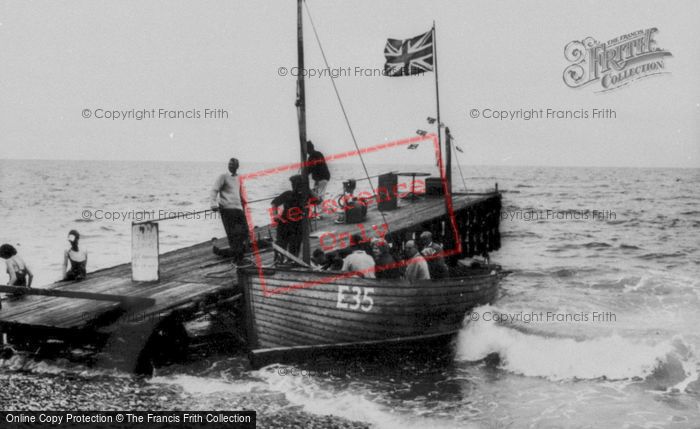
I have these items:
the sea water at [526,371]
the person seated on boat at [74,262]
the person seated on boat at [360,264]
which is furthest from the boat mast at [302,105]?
the person seated on boat at [74,262]

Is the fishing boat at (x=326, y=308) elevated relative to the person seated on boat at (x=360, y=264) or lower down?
lower down

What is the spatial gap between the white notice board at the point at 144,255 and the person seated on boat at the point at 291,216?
223 centimetres

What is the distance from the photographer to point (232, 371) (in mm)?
11227

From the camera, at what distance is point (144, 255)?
12117mm

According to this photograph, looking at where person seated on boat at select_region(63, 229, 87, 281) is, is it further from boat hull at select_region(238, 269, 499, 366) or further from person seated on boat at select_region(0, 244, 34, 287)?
boat hull at select_region(238, 269, 499, 366)

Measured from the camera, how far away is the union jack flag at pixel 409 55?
60.6 feet

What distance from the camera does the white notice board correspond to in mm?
11859

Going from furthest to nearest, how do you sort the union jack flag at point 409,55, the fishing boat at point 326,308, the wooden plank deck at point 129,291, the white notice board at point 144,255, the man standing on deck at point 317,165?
the union jack flag at point 409,55 < the man standing on deck at point 317,165 < the white notice board at point 144,255 < the fishing boat at point 326,308 < the wooden plank deck at point 129,291

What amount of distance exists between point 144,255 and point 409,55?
9888 millimetres

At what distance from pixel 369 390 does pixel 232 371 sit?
2.46 metres

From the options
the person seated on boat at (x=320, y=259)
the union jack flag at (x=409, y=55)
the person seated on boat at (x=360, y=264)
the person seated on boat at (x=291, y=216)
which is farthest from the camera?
the union jack flag at (x=409, y=55)

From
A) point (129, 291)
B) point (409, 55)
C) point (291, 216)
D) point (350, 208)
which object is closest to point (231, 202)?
point (291, 216)

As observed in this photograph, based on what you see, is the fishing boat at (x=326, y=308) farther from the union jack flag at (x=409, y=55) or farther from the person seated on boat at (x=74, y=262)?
the union jack flag at (x=409, y=55)

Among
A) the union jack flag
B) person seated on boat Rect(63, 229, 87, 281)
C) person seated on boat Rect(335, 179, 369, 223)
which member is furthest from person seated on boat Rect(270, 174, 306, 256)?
the union jack flag
